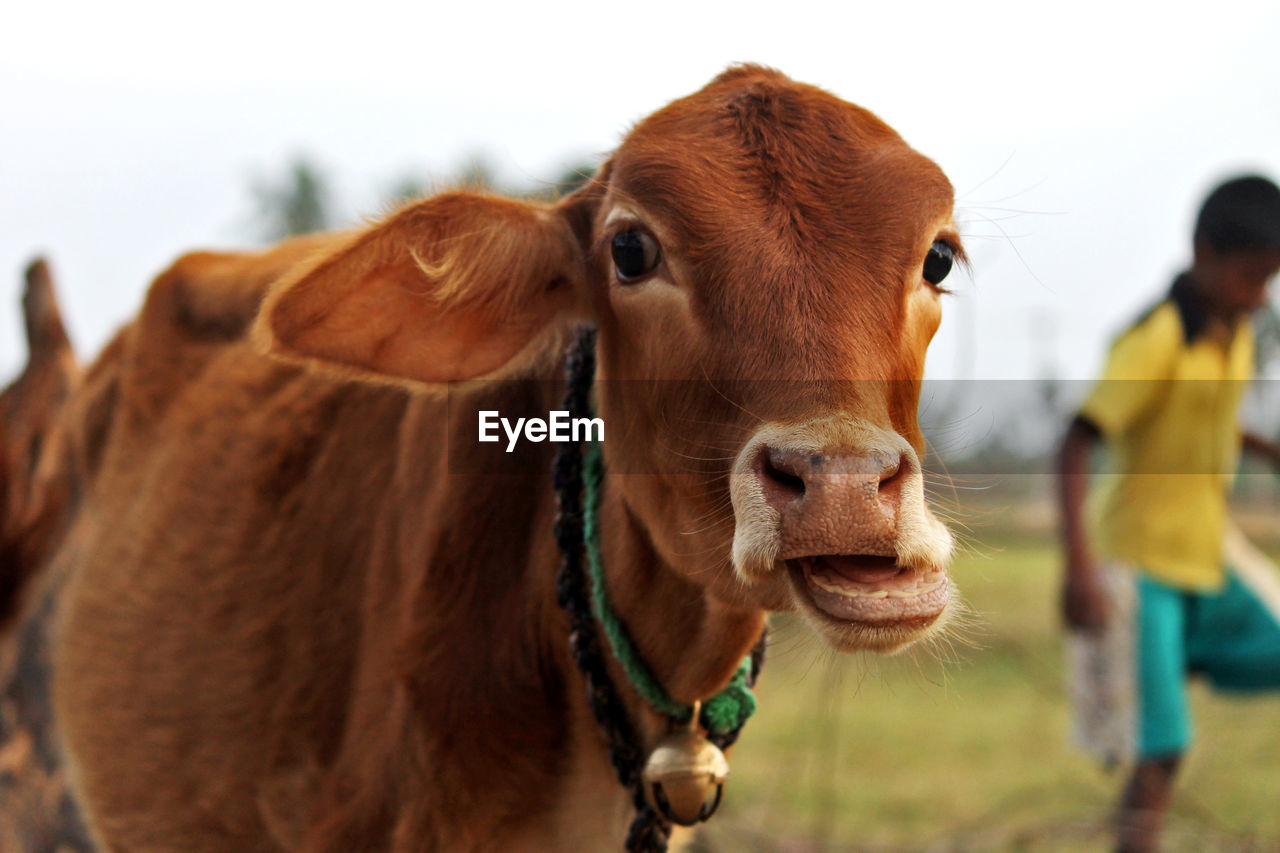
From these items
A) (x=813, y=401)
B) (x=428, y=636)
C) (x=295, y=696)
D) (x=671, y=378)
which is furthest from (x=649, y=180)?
(x=295, y=696)

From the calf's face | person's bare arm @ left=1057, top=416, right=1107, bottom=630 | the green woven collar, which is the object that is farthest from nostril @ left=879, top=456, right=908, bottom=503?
person's bare arm @ left=1057, top=416, right=1107, bottom=630

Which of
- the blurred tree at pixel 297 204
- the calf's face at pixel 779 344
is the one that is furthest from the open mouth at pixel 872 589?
the blurred tree at pixel 297 204

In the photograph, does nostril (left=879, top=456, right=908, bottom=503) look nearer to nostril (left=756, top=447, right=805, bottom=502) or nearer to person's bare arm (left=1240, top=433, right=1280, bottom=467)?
nostril (left=756, top=447, right=805, bottom=502)

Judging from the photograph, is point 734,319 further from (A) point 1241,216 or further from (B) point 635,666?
(A) point 1241,216

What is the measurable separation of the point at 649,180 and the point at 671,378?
371 mm

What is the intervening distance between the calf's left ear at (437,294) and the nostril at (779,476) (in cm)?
86

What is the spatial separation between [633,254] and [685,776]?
3.44 ft

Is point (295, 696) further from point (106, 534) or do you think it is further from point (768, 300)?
point (768, 300)

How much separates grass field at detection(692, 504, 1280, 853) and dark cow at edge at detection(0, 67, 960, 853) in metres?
0.87

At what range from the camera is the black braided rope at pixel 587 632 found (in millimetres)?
2344

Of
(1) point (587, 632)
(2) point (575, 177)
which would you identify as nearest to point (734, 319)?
(1) point (587, 632)

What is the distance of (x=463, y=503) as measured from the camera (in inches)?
102

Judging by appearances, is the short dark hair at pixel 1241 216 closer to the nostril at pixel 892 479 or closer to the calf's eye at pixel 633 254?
the calf's eye at pixel 633 254

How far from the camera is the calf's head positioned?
1.68m
